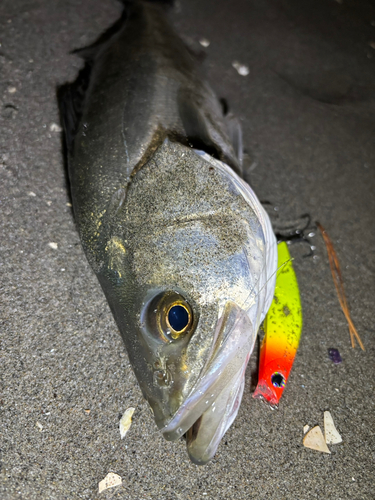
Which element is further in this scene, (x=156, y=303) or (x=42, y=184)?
(x=42, y=184)

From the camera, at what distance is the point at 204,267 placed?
58.6 inches

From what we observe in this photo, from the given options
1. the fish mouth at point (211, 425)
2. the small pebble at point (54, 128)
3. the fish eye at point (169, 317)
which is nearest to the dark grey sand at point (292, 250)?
the small pebble at point (54, 128)

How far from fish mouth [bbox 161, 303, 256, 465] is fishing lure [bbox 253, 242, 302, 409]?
47 centimetres

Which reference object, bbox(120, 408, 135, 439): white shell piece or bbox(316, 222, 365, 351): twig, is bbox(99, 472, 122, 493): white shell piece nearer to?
bbox(120, 408, 135, 439): white shell piece

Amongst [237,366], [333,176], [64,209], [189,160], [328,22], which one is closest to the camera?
[237,366]

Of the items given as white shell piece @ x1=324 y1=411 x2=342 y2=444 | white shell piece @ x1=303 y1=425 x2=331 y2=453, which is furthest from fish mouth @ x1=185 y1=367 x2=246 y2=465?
white shell piece @ x1=324 y1=411 x2=342 y2=444

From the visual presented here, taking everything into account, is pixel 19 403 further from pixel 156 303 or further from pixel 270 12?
pixel 270 12

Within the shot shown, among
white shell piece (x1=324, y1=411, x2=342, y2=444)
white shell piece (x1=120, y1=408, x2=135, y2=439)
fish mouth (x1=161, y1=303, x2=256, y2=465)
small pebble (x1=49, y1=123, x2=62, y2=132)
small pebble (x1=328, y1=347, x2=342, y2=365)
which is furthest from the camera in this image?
small pebble (x1=49, y1=123, x2=62, y2=132)

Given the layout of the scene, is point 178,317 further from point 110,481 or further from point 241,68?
point 241,68

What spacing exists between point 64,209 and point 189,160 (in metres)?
0.93

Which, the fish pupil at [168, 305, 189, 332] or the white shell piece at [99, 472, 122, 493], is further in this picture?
the white shell piece at [99, 472, 122, 493]

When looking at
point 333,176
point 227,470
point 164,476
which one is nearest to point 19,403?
point 164,476

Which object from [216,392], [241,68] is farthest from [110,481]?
[241,68]

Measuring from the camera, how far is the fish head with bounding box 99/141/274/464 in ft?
4.61
